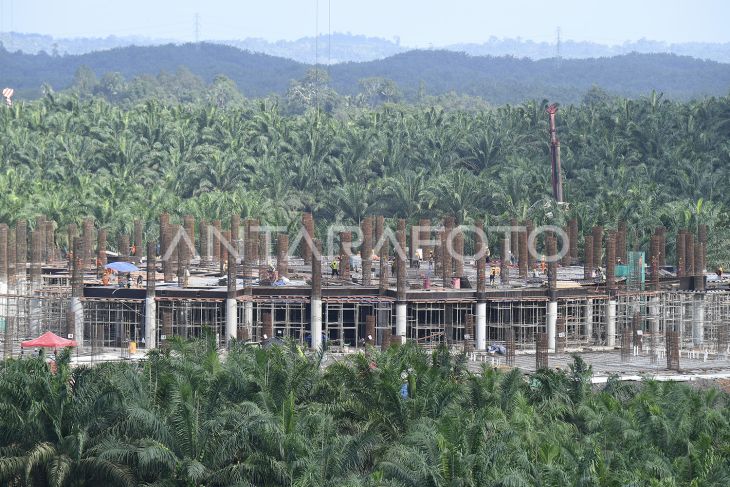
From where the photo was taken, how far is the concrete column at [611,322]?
242 ft

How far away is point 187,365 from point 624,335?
1081 inches

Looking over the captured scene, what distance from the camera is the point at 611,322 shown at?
7406 centimetres

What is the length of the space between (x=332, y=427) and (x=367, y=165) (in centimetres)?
8766

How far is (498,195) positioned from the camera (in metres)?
107

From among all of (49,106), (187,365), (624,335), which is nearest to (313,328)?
(624,335)

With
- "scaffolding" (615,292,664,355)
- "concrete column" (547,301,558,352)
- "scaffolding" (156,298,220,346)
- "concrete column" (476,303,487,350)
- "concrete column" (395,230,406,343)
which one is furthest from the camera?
"concrete column" (547,301,558,352)

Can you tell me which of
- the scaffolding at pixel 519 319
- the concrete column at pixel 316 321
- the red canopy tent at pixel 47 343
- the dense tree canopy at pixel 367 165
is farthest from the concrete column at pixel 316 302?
the dense tree canopy at pixel 367 165

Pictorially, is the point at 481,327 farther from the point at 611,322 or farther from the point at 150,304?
the point at 150,304

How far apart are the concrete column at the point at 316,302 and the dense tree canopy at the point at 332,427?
21.2 m

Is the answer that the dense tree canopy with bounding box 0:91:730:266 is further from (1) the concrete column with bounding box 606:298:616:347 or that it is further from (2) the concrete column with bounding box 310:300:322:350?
(2) the concrete column with bounding box 310:300:322:350

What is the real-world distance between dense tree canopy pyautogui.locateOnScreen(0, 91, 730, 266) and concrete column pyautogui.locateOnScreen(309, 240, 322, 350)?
93.6 ft

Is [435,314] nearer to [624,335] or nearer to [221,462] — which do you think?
[624,335]

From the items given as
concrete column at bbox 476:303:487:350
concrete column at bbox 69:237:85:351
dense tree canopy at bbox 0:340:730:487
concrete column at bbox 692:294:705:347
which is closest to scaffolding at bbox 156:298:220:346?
A: concrete column at bbox 69:237:85:351

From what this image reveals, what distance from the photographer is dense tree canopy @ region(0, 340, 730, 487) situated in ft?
125
